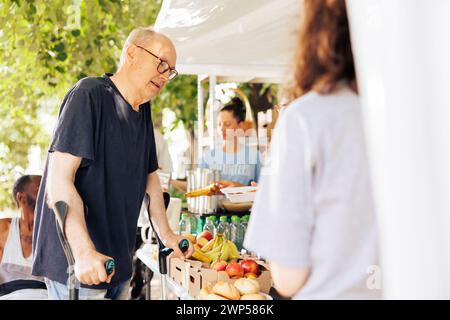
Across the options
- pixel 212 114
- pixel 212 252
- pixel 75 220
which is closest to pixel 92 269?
pixel 75 220

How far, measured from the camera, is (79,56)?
21.4 feet

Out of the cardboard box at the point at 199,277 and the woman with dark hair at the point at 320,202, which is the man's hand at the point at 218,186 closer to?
the cardboard box at the point at 199,277

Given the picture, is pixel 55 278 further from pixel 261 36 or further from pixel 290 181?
pixel 261 36

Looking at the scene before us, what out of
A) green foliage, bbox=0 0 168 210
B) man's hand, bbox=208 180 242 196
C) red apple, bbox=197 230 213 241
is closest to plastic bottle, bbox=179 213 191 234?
man's hand, bbox=208 180 242 196

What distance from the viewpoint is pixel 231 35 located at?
4645mm

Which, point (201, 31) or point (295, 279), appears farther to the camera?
point (201, 31)

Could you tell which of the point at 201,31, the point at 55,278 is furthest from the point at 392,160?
the point at 201,31

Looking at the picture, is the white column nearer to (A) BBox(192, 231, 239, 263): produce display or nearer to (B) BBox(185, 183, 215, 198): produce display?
(A) BBox(192, 231, 239, 263): produce display

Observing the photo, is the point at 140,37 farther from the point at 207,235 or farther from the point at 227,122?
the point at 227,122

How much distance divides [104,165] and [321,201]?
1199mm

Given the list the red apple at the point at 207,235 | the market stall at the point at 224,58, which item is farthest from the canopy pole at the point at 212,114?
the red apple at the point at 207,235

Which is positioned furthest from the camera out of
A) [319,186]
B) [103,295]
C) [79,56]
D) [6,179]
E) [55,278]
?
[6,179]

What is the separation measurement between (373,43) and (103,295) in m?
1.56

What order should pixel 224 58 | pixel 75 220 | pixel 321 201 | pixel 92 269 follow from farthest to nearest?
pixel 224 58 < pixel 75 220 < pixel 92 269 < pixel 321 201
